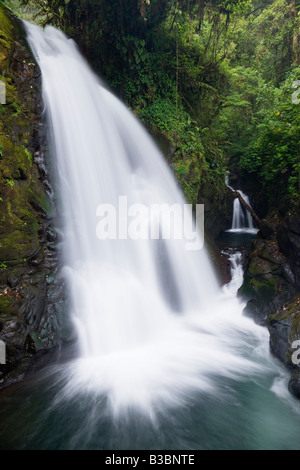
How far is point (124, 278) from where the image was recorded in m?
6.05

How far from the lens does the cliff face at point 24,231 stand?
12.9ft

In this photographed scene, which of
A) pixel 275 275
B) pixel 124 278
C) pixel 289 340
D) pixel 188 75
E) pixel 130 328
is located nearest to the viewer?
pixel 289 340

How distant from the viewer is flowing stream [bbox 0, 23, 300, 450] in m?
3.42

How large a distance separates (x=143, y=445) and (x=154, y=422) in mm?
384

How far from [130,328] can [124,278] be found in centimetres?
115

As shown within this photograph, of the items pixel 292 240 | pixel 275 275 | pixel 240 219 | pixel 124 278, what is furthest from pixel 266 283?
pixel 240 219

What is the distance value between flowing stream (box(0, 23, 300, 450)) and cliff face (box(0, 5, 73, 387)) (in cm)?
36

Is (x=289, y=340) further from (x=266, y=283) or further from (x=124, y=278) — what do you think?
(x=124, y=278)

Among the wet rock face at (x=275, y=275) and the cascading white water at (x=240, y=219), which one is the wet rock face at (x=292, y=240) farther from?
the cascading white water at (x=240, y=219)

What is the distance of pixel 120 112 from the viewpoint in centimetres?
824

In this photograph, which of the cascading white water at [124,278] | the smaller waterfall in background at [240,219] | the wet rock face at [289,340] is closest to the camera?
the wet rock face at [289,340]

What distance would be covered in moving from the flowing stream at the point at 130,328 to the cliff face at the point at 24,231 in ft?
1.17

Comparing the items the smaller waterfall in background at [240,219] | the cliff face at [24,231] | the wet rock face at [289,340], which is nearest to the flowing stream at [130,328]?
the wet rock face at [289,340]

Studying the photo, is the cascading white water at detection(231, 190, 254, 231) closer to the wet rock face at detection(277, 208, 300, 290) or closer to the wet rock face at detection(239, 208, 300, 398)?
the wet rock face at detection(239, 208, 300, 398)
